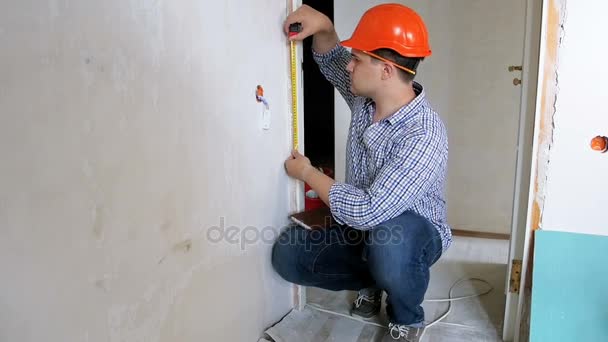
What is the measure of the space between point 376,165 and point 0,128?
0.99 metres

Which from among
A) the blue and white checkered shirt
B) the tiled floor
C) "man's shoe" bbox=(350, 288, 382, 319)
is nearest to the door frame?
the tiled floor

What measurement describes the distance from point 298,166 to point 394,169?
0.35 m

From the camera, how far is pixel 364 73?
130cm

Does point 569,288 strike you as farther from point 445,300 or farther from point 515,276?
point 445,300

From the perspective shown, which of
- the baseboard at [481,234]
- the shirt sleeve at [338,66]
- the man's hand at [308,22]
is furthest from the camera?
the baseboard at [481,234]

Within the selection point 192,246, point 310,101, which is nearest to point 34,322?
point 192,246

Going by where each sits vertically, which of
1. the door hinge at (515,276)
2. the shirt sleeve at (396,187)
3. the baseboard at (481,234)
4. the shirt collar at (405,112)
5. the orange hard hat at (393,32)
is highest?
the orange hard hat at (393,32)

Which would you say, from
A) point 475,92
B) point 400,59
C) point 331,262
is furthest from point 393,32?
point 475,92

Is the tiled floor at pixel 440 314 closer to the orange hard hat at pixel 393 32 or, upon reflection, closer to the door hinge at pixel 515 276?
the door hinge at pixel 515 276

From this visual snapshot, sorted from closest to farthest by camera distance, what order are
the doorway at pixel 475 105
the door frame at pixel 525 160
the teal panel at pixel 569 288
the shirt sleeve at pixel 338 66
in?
the teal panel at pixel 569 288 < the door frame at pixel 525 160 < the shirt sleeve at pixel 338 66 < the doorway at pixel 475 105

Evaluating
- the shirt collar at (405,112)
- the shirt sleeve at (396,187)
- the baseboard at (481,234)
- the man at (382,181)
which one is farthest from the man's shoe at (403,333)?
the baseboard at (481,234)

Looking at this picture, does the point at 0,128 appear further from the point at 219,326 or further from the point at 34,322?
the point at 219,326

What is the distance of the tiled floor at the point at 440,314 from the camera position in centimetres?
146

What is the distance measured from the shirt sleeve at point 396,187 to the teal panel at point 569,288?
1.36 feet
